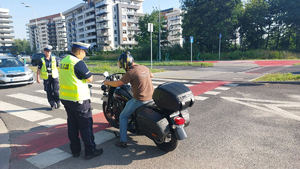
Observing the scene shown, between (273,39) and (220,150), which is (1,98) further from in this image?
(273,39)

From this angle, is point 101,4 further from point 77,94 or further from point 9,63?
point 77,94

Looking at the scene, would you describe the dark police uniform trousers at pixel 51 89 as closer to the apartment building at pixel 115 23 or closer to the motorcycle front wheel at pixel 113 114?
the motorcycle front wheel at pixel 113 114

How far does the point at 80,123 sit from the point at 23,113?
150 inches

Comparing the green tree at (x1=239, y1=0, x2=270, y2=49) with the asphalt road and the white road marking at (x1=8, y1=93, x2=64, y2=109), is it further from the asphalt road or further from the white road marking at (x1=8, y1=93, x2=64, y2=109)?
the white road marking at (x1=8, y1=93, x2=64, y2=109)

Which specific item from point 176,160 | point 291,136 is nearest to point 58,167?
point 176,160

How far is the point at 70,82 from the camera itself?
10.9 ft

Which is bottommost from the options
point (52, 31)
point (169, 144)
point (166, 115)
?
point (169, 144)

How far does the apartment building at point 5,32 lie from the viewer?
4523 inches

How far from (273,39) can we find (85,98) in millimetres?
40962

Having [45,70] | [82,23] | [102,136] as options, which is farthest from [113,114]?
[82,23]

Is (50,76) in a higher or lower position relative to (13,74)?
higher

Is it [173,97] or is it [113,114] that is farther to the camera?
[113,114]

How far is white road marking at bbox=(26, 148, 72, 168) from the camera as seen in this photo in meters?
3.36

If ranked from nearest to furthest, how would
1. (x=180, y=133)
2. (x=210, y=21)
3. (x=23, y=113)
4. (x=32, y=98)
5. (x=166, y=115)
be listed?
(x=180, y=133), (x=166, y=115), (x=23, y=113), (x=32, y=98), (x=210, y=21)
